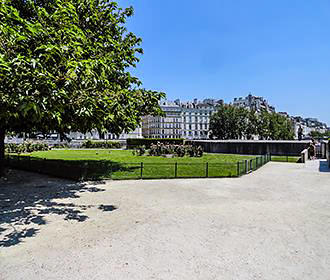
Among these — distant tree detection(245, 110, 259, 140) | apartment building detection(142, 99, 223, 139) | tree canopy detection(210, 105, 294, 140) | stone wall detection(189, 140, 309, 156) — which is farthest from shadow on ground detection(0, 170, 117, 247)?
apartment building detection(142, 99, 223, 139)

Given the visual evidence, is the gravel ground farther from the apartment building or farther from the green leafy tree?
the apartment building

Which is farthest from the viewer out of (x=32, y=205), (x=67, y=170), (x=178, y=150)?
(x=178, y=150)

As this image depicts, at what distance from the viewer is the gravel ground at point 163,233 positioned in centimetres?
418

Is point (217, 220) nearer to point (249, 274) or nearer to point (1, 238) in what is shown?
point (249, 274)

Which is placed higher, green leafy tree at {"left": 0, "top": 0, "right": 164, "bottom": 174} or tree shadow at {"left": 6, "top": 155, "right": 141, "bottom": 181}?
green leafy tree at {"left": 0, "top": 0, "right": 164, "bottom": 174}

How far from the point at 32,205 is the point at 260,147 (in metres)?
28.5

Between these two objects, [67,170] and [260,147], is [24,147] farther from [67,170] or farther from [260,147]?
[260,147]

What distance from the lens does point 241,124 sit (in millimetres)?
72500

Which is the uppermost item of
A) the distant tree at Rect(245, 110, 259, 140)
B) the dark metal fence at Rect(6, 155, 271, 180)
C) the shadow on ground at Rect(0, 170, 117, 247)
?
the distant tree at Rect(245, 110, 259, 140)

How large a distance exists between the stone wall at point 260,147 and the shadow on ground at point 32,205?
81.2 feet

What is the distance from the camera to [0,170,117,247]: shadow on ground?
5892mm

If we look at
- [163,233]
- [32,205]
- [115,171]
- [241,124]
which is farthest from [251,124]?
[163,233]

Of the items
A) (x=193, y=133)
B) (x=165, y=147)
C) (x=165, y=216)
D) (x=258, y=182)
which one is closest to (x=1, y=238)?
(x=165, y=216)

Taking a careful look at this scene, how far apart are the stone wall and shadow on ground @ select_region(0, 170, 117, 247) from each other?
24.8 metres
